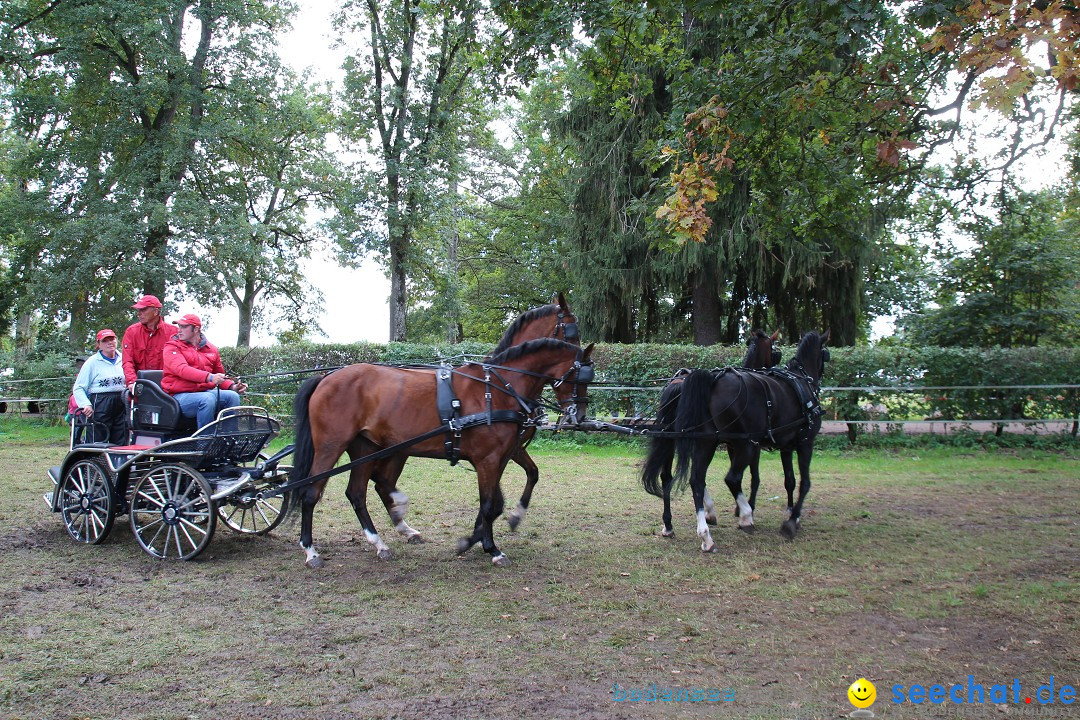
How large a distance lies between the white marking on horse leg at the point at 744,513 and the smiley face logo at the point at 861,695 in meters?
4.18

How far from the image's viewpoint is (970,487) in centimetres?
1075

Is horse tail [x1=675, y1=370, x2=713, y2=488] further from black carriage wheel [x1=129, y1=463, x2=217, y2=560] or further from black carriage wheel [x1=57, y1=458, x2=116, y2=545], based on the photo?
black carriage wheel [x1=57, y1=458, x2=116, y2=545]

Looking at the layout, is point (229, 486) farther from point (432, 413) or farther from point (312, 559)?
point (432, 413)

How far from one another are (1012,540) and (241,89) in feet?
75.4

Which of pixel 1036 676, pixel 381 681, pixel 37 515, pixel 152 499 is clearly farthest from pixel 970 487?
pixel 37 515

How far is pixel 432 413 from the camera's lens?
6703 mm

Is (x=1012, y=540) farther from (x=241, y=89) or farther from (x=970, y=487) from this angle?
(x=241, y=89)

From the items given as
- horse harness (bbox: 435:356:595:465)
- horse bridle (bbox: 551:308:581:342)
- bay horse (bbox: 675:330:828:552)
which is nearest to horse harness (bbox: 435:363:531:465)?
horse harness (bbox: 435:356:595:465)

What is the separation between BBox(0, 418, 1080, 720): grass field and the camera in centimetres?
388

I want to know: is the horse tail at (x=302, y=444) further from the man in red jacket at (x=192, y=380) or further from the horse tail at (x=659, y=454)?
the horse tail at (x=659, y=454)

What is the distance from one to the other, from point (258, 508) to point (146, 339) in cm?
215

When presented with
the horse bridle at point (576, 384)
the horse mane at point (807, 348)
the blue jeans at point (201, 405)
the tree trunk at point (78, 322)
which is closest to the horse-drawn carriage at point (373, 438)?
the horse bridle at point (576, 384)

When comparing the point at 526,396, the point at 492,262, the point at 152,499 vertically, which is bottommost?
the point at 152,499

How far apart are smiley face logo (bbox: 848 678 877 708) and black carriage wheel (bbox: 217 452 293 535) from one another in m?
4.80
